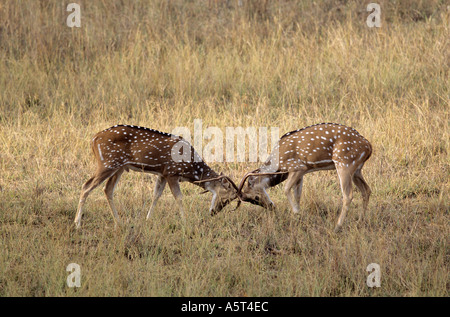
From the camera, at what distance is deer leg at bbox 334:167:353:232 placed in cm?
728

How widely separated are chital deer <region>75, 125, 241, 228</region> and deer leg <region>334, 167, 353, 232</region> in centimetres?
126

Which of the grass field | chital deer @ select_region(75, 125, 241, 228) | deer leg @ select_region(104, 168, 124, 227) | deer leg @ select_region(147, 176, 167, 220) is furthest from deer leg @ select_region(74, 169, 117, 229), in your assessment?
deer leg @ select_region(147, 176, 167, 220)

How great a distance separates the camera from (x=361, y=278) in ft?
19.3

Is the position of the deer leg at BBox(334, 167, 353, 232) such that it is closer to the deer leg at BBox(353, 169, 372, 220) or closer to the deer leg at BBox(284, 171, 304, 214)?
the deer leg at BBox(353, 169, 372, 220)

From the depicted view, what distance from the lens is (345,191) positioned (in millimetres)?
7324

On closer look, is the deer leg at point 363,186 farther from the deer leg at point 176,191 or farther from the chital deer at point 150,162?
the deer leg at point 176,191

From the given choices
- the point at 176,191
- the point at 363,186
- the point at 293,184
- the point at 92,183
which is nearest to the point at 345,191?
the point at 363,186

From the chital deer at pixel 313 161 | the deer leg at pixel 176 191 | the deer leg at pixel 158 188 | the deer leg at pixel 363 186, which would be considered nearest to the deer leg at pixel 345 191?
the chital deer at pixel 313 161

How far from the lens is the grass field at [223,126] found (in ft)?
20.0

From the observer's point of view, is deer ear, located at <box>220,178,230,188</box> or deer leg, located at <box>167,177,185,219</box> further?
deer ear, located at <box>220,178,230,188</box>

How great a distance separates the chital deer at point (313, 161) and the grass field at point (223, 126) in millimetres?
257

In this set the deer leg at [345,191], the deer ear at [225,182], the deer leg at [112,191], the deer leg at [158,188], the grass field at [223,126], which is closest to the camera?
the grass field at [223,126]

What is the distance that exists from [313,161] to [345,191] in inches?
20.8

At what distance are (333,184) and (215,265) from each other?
3.25 meters
